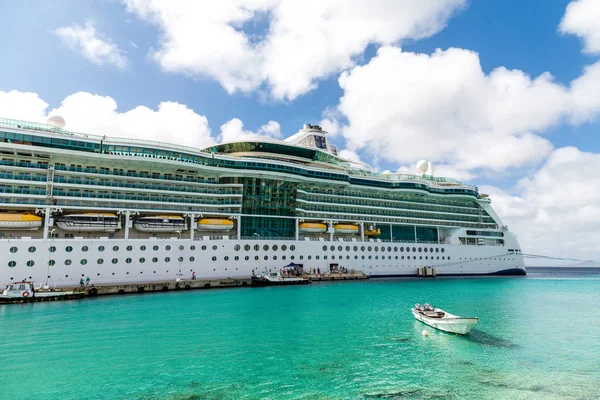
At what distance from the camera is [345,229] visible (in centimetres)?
4766

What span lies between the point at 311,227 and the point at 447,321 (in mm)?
27871

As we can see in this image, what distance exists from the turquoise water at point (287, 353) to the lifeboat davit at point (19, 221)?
26.3 feet

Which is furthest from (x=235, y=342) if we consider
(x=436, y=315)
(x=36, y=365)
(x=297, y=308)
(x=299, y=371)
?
(x=436, y=315)

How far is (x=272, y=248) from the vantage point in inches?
1607

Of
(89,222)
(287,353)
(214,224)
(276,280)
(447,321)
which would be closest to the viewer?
(287,353)

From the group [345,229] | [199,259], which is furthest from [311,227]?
[199,259]

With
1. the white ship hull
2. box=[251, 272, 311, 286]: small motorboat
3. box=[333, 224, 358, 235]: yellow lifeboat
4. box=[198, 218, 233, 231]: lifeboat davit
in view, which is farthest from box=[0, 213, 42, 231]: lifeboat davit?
box=[333, 224, 358, 235]: yellow lifeboat

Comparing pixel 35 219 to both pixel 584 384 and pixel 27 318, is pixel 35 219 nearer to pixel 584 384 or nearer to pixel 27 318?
pixel 27 318

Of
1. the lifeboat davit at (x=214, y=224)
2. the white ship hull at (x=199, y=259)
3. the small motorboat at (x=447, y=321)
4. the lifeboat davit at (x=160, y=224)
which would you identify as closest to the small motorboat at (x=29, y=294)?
the white ship hull at (x=199, y=259)

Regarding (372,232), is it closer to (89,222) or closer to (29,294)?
(89,222)

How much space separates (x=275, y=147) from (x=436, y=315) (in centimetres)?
3335

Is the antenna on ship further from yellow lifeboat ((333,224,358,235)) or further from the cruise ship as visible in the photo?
yellow lifeboat ((333,224,358,235))

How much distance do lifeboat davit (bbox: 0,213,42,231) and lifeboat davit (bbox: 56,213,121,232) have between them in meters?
1.72

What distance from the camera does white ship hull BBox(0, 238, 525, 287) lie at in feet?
95.6
